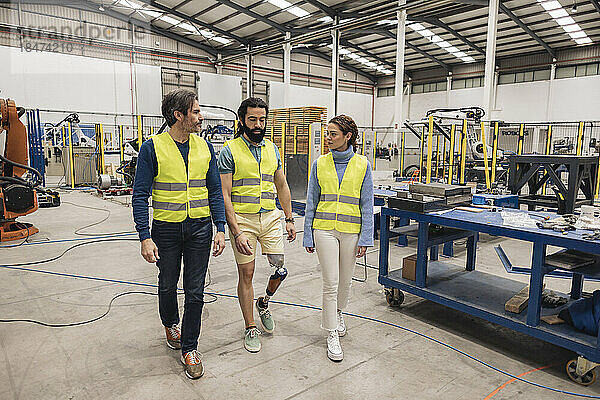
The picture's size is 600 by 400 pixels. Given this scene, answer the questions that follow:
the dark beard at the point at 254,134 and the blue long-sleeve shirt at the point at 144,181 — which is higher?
the dark beard at the point at 254,134

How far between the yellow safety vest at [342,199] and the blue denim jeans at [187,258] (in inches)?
32.7

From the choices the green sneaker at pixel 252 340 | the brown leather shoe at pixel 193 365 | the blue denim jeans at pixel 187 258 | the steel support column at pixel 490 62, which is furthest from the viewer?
the steel support column at pixel 490 62

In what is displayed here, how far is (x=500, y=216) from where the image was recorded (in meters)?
3.47

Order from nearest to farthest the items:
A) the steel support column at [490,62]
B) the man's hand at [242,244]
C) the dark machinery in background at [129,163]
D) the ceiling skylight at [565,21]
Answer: the man's hand at [242,244], the dark machinery in background at [129,163], the steel support column at [490,62], the ceiling skylight at [565,21]

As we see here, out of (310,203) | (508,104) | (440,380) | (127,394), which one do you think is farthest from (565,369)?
(508,104)

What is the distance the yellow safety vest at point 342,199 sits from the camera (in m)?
2.89

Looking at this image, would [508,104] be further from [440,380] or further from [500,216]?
[440,380]

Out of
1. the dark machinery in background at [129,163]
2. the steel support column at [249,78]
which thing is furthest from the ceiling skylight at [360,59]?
the dark machinery in background at [129,163]

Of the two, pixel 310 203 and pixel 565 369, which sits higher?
pixel 310 203

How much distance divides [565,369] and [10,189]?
713 cm

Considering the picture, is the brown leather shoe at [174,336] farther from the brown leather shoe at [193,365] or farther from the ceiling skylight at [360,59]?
the ceiling skylight at [360,59]

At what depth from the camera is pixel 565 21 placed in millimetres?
15602

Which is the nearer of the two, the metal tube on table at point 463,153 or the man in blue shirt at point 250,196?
the man in blue shirt at point 250,196

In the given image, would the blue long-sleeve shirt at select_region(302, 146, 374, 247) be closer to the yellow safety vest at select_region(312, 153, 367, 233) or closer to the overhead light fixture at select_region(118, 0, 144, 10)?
the yellow safety vest at select_region(312, 153, 367, 233)
